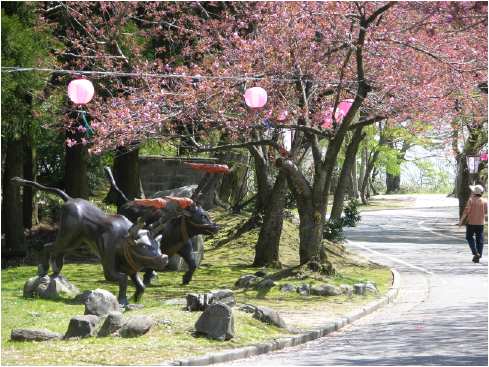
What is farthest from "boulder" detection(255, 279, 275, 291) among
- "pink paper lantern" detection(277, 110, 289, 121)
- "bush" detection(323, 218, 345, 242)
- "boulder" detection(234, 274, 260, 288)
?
"bush" detection(323, 218, 345, 242)

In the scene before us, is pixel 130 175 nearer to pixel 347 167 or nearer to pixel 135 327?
pixel 347 167

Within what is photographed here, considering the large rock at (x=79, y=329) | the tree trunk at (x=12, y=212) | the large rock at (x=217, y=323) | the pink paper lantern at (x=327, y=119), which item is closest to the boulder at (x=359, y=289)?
the pink paper lantern at (x=327, y=119)

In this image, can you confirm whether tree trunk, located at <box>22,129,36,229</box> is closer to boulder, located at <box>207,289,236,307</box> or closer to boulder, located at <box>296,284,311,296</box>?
boulder, located at <box>296,284,311,296</box>

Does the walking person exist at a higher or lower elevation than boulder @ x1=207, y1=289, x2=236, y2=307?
higher

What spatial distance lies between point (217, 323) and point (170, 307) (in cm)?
227

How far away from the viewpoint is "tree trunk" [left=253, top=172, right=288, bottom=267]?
24.8m

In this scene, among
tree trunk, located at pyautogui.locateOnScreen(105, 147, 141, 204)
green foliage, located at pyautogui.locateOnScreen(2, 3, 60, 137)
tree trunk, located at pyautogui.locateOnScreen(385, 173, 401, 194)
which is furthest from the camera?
tree trunk, located at pyautogui.locateOnScreen(385, 173, 401, 194)

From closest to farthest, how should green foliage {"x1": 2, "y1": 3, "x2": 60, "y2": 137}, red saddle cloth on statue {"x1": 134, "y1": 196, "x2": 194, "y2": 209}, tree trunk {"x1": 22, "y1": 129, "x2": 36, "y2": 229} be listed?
red saddle cloth on statue {"x1": 134, "y1": 196, "x2": 194, "y2": 209}
green foliage {"x1": 2, "y1": 3, "x2": 60, "y2": 137}
tree trunk {"x1": 22, "y1": 129, "x2": 36, "y2": 229}

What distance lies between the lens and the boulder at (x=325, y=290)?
19234mm

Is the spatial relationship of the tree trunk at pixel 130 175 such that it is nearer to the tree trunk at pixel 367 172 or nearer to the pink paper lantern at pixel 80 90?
the pink paper lantern at pixel 80 90

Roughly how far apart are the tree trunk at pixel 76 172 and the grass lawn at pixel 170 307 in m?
4.07

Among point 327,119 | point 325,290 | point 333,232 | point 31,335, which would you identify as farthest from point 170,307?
point 333,232

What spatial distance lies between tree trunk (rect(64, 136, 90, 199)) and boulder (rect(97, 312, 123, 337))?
1697 cm

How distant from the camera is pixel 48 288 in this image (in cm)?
1719
